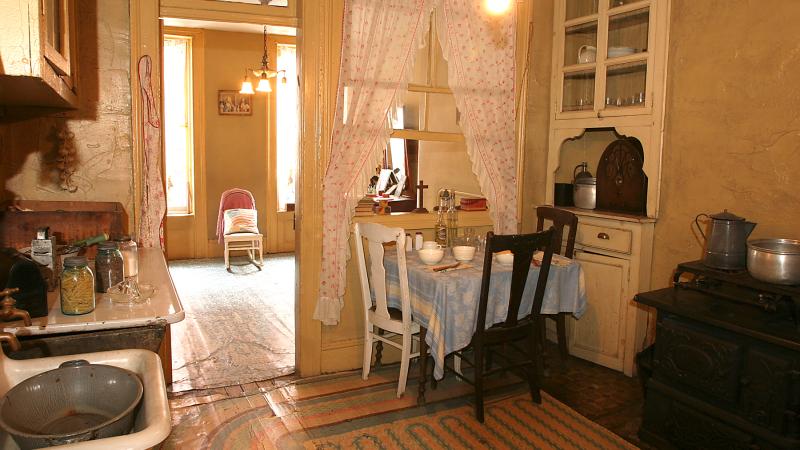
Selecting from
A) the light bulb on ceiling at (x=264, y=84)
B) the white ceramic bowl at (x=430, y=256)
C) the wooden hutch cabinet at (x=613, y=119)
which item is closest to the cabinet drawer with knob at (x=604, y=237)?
the wooden hutch cabinet at (x=613, y=119)

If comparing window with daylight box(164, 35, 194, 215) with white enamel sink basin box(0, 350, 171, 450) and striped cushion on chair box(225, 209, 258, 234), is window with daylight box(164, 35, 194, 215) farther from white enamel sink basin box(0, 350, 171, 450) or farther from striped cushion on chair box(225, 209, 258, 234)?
white enamel sink basin box(0, 350, 171, 450)

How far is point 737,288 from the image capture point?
2.74 m

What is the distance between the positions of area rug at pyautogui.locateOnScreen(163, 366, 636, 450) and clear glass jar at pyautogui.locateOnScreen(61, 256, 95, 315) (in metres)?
1.16

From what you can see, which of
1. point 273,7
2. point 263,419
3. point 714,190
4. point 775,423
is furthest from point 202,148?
point 775,423

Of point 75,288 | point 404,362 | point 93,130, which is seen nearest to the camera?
point 75,288

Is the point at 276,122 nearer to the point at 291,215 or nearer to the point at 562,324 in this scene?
the point at 291,215

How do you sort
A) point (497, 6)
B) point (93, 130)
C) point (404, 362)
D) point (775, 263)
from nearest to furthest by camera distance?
point (775, 263), point (93, 130), point (404, 362), point (497, 6)

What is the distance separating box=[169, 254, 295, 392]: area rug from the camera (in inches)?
142

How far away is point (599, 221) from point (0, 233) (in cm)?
317

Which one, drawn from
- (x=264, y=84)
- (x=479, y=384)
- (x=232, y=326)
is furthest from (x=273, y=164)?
(x=479, y=384)

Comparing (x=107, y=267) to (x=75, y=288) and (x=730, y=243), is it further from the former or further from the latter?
(x=730, y=243)

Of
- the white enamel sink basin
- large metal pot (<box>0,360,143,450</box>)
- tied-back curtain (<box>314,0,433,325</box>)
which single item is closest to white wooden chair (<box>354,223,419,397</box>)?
tied-back curtain (<box>314,0,433,325</box>)

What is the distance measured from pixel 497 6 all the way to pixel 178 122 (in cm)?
455

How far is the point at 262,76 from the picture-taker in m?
6.60
